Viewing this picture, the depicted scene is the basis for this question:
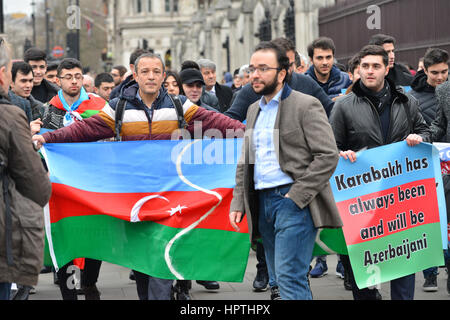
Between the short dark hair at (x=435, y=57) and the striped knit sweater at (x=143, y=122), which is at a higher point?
the short dark hair at (x=435, y=57)

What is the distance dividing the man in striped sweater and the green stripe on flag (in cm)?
20

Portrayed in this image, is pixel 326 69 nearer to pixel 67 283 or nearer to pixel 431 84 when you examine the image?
pixel 431 84

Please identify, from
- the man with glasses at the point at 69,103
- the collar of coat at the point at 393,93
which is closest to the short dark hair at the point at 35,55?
the man with glasses at the point at 69,103

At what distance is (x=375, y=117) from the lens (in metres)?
7.12

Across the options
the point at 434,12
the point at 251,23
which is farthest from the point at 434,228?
the point at 251,23

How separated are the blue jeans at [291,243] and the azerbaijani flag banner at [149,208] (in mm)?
1427

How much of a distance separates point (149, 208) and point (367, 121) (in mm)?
1921

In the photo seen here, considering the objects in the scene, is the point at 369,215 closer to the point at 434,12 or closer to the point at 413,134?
the point at 413,134

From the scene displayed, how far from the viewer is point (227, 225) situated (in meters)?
7.57

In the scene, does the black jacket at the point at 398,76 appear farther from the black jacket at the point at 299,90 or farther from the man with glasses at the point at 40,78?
the man with glasses at the point at 40,78

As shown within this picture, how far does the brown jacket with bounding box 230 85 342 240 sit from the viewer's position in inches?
236

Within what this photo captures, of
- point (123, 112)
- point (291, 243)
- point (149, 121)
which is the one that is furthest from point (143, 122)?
point (291, 243)

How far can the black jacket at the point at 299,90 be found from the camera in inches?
322
